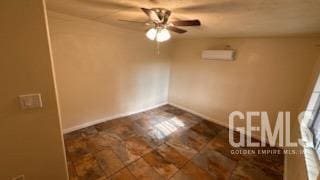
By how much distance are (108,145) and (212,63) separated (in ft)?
9.11

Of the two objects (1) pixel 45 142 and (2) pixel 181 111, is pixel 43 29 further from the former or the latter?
(2) pixel 181 111

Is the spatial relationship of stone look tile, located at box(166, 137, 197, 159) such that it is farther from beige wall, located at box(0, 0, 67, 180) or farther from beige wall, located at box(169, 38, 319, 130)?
beige wall, located at box(0, 0, 67, 180)

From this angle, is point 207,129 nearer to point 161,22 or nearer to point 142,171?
point 142,171

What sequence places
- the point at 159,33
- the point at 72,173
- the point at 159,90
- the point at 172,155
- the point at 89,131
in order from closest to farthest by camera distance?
the point at 159,33
the point at 72,173
the point at 172,155
the point at 89,131
the point at 159,90

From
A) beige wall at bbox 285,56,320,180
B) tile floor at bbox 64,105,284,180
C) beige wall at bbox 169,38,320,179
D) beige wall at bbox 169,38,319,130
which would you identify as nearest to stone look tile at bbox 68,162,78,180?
tile floor at bbox 64,105,284,180

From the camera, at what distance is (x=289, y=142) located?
8.18 feet

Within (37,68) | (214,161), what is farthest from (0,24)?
(214,161)

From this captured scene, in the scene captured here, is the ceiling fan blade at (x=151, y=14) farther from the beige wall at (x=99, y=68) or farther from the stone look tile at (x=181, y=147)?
the stone look tile at (x=181, y=147)

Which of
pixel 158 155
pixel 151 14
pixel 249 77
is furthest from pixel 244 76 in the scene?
pixel 151 14

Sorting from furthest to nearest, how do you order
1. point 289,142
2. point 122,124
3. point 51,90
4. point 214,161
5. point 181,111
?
point 181,111
point 122,124
point 289,142
point 214,161
point 51,90

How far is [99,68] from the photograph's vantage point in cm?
291

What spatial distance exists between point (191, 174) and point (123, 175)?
3.01 feet

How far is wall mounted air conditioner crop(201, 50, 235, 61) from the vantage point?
3.02m

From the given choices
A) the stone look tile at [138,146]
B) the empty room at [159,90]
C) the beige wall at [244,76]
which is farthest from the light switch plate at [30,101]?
the beige wall at [244,76]
